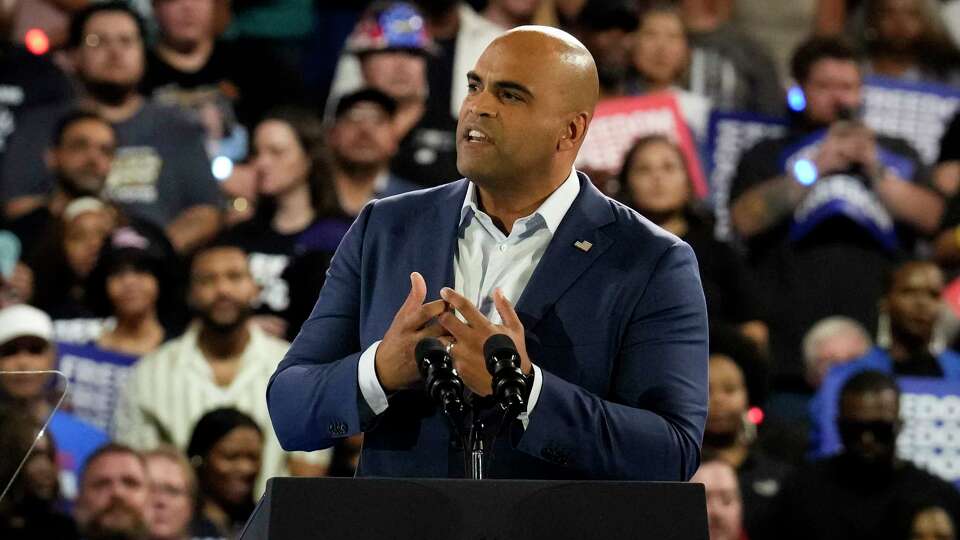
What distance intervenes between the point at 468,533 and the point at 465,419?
0.39 metres

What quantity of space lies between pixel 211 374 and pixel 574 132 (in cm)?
342

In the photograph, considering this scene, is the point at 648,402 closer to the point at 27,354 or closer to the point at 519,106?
the point at 519,106

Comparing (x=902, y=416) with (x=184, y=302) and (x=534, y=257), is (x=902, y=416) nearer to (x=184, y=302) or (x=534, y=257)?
(x=184, y=302)

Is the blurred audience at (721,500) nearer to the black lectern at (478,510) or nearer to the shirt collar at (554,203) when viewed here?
the shirt collar at (554,203)

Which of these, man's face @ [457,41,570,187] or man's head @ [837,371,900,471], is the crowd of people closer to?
man's head @ [837,371,900,471]

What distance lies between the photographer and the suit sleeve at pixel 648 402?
8.21 feet

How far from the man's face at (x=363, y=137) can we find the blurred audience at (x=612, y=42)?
97 centimetres

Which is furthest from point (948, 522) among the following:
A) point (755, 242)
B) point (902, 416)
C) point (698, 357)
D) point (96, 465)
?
point (698, 357)

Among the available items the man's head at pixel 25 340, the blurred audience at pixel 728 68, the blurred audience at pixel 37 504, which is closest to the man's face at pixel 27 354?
the man's head at pixel 25 340

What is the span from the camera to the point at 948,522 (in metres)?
5.60

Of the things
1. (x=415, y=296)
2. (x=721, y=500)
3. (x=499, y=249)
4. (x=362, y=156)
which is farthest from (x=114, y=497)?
(x=415, y=296)

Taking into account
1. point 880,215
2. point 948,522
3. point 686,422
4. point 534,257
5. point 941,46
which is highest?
point 941,46

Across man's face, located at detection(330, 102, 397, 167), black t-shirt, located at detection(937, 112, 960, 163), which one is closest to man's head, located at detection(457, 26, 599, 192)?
man's face, located at detection(330, 102, 397, 167)

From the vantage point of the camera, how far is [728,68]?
307 inches
